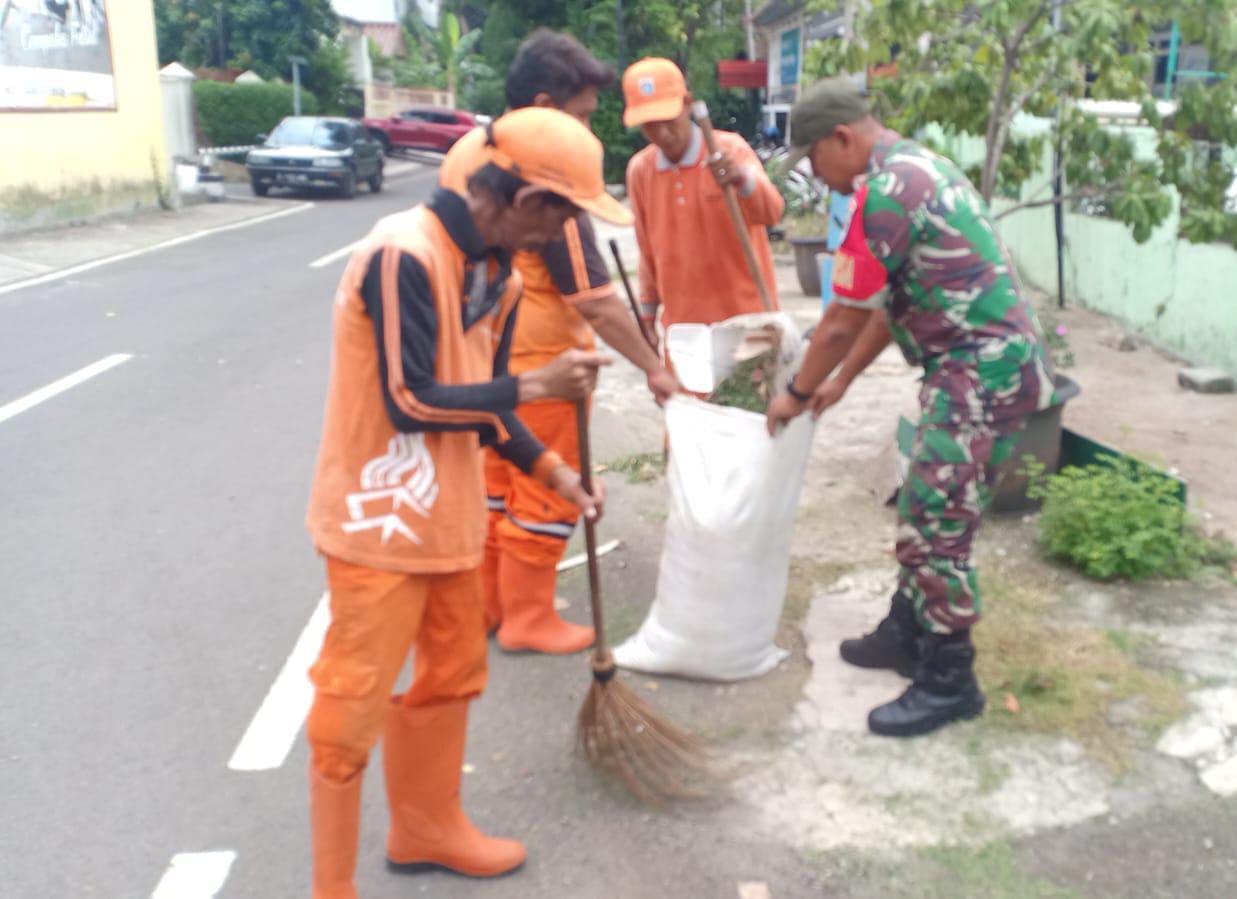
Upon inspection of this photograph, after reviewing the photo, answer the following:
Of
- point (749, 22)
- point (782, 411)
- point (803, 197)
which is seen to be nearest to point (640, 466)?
point (782, 411)

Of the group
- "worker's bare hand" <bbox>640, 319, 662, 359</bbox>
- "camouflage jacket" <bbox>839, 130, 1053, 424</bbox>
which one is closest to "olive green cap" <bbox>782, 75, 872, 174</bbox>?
"camouflage jacket" <bbox>839, 130, 1053, 424</bbox>

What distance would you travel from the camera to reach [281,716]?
11.7 feet

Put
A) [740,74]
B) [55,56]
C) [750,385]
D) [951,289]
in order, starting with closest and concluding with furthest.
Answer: [951,289]
[750,385]
[55,56]
[740,74]

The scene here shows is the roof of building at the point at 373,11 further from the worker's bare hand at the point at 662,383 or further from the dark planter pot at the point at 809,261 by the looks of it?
the worker's bare hand at the point at 662,383

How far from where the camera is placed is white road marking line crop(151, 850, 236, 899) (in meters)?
2.76

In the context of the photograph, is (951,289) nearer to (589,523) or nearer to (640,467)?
(589,523)

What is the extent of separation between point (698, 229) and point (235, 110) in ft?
88.9

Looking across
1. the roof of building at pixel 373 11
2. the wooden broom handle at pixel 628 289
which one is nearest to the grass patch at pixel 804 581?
the wooden broom handle at pixel 628 289

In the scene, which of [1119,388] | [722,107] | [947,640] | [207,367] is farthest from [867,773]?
[722,107]

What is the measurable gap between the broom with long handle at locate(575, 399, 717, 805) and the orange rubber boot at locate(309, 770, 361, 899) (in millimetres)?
779

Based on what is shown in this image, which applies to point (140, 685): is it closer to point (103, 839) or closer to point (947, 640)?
point (103, 839)

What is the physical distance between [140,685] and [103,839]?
0.86m

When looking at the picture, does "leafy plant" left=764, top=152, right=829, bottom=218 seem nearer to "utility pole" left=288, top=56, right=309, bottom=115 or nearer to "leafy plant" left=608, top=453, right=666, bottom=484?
"leafy plant" left=608, top=453, right=666, bottom=484

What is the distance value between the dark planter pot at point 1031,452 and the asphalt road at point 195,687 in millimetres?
1482
